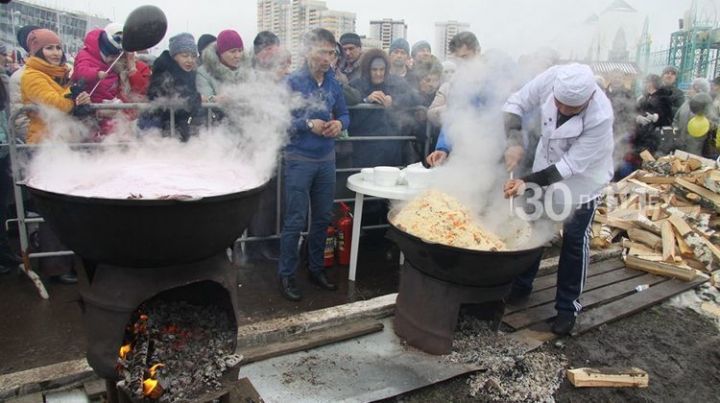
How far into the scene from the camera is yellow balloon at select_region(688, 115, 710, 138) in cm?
1045

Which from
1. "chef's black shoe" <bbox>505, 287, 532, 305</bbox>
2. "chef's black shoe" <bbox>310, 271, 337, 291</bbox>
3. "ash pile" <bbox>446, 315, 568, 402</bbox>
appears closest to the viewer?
"ash pile" <bbox>446, 315, 568, 402</bbox>

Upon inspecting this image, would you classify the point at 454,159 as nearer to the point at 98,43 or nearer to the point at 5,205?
the point at 98,43

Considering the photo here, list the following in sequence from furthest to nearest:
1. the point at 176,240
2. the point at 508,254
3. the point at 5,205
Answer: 1. the point at 5,205
2. the point at 508,254
3. the point at 176,240

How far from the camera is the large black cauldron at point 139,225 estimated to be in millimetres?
2338

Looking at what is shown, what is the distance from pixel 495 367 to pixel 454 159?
1.92 meters

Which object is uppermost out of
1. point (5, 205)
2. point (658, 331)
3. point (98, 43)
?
point (98, 43)

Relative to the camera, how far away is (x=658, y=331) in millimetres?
4645

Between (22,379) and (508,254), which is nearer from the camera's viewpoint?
(22,379)

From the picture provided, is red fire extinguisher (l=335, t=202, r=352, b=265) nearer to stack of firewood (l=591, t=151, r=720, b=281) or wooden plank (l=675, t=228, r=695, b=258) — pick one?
stack of firewood (l=591, t=151, r=720, b=281)

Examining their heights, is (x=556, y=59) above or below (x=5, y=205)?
above

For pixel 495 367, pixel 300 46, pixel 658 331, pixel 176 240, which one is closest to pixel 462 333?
pixel 495 367

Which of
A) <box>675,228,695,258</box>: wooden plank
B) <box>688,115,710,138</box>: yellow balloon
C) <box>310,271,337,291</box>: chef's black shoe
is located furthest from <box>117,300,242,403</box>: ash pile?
<box>688,115,710,138</box>: yellow balloon

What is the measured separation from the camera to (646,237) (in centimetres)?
667

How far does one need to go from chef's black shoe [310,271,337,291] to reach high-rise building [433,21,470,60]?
2897 mm
